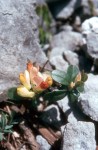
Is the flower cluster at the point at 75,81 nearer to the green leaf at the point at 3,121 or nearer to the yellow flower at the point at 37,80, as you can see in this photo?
the yellow flower at the point at 37,80

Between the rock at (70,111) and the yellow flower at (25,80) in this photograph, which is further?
the rock at (70,111)

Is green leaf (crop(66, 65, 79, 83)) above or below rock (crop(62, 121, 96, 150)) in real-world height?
above

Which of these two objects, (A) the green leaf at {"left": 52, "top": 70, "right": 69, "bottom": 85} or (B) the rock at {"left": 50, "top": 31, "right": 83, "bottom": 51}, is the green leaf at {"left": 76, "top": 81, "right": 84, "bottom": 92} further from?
(B) the rock at {"left": 50, "top": 31, "right": 83, "bottom": 51}

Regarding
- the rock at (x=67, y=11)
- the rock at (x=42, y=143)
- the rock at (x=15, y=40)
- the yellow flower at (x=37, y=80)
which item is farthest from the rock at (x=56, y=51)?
the rock at (x=42, y=143)

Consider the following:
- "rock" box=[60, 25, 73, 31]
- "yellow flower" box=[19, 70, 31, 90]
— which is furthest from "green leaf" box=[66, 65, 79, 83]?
"rock" box=[60, 25, 73, 31]

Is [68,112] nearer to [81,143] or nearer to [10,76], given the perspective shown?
[81,143]

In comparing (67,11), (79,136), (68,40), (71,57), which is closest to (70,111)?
(79,136)

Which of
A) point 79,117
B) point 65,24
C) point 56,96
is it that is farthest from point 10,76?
point 65,24
